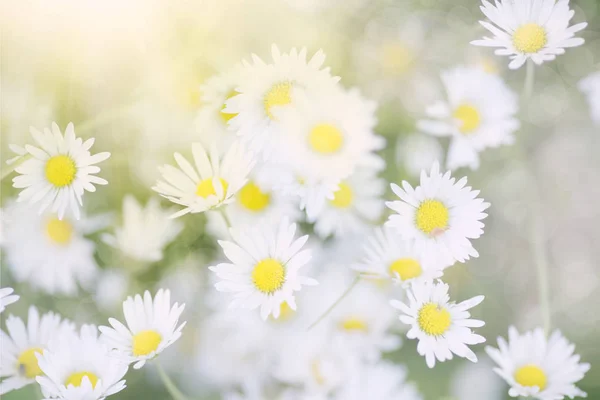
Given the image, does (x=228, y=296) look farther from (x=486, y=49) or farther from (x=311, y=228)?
(x=486, y=49)

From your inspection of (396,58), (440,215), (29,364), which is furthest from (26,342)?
(396,58)

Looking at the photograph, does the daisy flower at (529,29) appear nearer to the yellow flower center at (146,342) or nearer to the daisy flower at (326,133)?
the daisy flower at (326,133)

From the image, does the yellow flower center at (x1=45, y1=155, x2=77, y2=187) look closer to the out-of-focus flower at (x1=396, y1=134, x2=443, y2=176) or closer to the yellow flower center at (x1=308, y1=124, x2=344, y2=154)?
→ the yellow flower center at (x1=308, y1=124, x2=344, y2=154)

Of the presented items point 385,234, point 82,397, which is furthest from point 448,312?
point 82,397

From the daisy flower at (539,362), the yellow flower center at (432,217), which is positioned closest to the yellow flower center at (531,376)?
the daisy flower at (539,362)

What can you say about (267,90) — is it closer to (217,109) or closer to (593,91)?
(217,109)

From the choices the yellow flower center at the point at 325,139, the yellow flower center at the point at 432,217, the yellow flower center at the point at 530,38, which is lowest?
the yellow flower center at the point at 432,217
